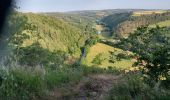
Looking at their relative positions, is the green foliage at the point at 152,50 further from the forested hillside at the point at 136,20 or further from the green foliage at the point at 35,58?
the forested hillside at the point at 136,20

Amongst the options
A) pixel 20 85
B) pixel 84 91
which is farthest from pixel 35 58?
pixel 20 85

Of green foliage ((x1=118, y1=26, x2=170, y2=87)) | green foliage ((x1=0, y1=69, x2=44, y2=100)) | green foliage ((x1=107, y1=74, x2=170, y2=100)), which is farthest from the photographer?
green foliage ((x1=118, y1=26, x2=170, y2=87))

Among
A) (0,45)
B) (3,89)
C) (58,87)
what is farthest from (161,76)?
(0,45)

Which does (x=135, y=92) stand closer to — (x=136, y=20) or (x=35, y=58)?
(x=35, y=58)

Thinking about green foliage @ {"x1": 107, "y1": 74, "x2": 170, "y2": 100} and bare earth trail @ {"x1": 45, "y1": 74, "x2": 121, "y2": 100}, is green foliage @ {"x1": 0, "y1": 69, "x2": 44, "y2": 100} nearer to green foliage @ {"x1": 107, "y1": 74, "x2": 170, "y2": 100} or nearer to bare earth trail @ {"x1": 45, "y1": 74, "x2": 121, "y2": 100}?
bare earth trail @ {"x1": 45, "y1": 74, "x2": 121, "y2": 100}

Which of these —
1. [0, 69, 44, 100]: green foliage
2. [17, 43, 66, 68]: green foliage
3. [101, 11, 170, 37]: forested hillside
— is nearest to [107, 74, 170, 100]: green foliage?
[0, 69, 44, 100]: green foliage

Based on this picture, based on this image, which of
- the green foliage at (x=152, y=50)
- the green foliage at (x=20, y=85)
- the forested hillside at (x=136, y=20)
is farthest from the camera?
the forested hillside at (x=136, y=20)

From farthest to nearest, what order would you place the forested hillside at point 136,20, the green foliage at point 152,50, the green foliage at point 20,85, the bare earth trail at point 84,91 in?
the forested hillside at point 136,20 < the green foliage at point 152,50 < the bare earth trail at point 84,91 < the green foliage at point 20,85

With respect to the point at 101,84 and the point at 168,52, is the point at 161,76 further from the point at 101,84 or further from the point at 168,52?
the point at 101,84

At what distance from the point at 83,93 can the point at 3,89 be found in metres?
1.55

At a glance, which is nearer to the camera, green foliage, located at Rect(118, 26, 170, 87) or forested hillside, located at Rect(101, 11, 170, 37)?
green foliage, located at Rect(118, 26, 170, 87)

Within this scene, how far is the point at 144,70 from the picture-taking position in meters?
6.32

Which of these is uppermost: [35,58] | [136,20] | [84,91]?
[84,91]

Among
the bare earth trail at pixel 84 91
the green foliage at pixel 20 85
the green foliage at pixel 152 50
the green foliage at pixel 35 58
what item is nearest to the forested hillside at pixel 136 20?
the green foliage at pixel 35 58
